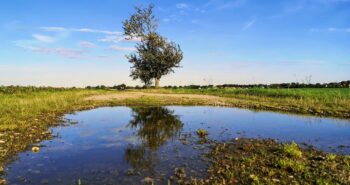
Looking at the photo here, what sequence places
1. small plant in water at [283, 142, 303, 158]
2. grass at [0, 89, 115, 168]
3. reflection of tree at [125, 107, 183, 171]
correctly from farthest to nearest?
1. grass at [0, 89, 115, 168]
2. small plant in water at [283, 142, 303, 158]
3. reflection of tree at [125, 107, 183, 171]

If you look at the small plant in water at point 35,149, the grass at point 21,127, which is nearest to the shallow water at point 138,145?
the small plant in water at point 35,149

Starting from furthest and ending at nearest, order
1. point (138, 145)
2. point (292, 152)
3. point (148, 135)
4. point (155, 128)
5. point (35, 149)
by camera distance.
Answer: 1. point (155, 128)
2. point (148, 135)
3. point (138, 145)
4. point (35, 149)
5. point (292, 152)

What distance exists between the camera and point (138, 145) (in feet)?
42.6

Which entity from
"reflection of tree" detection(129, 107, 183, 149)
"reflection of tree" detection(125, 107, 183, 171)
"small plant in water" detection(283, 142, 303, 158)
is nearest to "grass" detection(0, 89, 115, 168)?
"reflection of tree" detection(125, 107, 183, 171)

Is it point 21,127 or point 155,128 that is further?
point 155,128

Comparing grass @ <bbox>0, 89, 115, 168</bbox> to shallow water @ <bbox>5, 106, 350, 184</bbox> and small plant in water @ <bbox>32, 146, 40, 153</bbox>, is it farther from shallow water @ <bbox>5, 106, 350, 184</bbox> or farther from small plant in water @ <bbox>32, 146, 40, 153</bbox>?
shallow water @ <bbox>5, 106, 350, 184</bbox>

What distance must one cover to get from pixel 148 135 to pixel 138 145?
93.6 inches

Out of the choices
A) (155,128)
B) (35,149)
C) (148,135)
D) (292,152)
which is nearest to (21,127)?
(35,149)

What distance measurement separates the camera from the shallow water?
9352 mm

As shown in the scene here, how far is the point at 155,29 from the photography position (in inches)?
2574

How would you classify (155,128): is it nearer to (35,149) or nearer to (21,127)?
(21,127)

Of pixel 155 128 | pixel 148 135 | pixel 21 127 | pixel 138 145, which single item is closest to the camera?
pixel 138 145

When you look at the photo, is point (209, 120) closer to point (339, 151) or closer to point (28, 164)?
point (339, 151)

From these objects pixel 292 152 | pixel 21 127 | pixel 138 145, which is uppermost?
pixel 21 127
